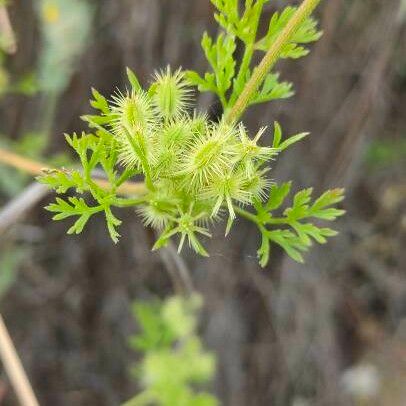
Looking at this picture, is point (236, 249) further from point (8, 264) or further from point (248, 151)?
point (248, 151)

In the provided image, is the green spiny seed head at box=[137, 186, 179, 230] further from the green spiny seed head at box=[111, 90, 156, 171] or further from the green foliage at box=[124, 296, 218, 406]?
the green foliage at box=[124, 296, 218, 406]

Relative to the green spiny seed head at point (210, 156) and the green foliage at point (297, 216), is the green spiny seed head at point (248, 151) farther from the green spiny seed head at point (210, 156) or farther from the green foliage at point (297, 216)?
the green foliage at point (297, 216)

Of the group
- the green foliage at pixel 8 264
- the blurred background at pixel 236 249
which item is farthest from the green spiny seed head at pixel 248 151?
the green foliage at pixel 8 264

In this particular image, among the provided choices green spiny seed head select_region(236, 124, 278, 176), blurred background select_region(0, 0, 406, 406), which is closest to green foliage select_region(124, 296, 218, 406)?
blurred background select_region(0, 0, 406, 406)

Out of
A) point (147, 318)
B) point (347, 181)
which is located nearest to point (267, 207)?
point (147, 318)

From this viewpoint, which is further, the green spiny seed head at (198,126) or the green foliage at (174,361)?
the green foliage at (174,361)

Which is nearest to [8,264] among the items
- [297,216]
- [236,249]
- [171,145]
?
[236,249]
